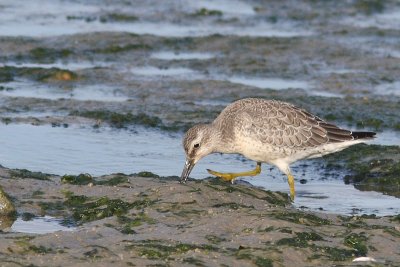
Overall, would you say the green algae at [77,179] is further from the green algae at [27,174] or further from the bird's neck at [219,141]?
the bird's neck at [219,141]

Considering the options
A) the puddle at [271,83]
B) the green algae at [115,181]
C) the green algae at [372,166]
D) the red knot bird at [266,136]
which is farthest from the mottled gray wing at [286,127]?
the puddle at [271,83]

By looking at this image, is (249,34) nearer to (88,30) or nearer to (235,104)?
(88,30)

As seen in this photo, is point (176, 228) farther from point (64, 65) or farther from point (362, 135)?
point (64, 65)

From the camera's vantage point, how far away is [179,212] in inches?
381

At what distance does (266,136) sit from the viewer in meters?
11.7

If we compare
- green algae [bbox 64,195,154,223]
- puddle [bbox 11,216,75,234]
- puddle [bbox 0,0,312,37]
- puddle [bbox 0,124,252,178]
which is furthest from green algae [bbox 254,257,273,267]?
puddle [bbox 0,0,312,37]

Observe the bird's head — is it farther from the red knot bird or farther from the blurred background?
the blurred background

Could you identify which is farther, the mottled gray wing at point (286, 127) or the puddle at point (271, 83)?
the puddle at point (271, 83)

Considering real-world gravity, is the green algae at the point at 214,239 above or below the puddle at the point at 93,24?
below

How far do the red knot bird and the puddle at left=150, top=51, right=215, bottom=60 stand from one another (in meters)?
7.17

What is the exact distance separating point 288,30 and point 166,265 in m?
14.2

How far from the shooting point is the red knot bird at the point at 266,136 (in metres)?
11.7

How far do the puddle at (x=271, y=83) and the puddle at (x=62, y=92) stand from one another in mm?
2130

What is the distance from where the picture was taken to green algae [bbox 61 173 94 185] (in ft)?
36.1
